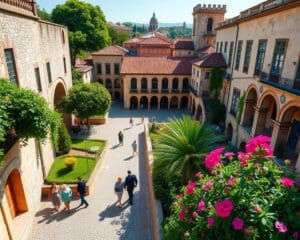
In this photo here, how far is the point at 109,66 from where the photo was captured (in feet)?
122

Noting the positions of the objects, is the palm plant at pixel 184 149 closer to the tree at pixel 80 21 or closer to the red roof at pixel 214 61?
the red roof at pixel 214 61

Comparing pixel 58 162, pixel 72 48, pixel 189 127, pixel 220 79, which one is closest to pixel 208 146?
pixel 189 127

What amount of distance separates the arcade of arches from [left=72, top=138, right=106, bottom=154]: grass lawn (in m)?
15.2

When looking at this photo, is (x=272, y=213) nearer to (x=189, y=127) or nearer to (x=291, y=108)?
(x=189, y=127)

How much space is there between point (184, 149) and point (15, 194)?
8.47 meters

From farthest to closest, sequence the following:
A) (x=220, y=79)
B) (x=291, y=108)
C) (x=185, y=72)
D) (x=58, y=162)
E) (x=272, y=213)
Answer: (x=185, y=72) < (x=220, y=79) < (x=58, y=162) < (x=291, y=108) < (x=272, y=213)

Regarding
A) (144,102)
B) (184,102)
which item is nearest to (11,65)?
(144,102)

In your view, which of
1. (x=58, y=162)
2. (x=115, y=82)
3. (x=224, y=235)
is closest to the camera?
(x=224, y=235)

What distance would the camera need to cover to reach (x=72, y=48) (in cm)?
3306

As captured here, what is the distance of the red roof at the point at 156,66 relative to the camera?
107 feet

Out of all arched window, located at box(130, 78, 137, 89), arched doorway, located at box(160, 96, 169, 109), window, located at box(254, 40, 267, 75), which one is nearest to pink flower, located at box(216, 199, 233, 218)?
window, located at box(254, 40, 267, 75)

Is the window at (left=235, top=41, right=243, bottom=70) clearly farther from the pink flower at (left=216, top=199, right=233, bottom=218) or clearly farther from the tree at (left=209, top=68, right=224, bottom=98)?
the pink flower at (left=216, top=199, right=233, bottom=218)

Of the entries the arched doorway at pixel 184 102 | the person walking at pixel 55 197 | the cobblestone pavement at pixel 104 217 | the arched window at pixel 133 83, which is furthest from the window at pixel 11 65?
the arched doorway at pixel 184 102

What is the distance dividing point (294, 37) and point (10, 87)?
1506 cm
